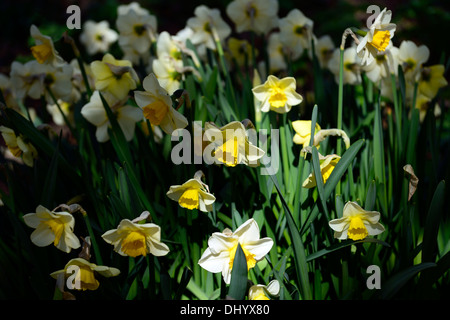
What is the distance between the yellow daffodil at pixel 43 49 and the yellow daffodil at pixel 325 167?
109cm

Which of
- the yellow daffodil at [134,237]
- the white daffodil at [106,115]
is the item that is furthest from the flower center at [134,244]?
the white daffodil at [106,115]

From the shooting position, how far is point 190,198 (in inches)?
49.8

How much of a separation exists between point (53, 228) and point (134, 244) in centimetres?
27

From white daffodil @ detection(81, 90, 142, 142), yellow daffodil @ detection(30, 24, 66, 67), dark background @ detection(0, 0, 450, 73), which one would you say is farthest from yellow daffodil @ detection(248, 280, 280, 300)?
dark background @ detection(0, 0, 450, 73)

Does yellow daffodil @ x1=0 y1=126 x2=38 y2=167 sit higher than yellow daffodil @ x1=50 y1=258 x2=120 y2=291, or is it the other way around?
yellow daffodil @ x1=0 y1=126 x2=38 y2=167

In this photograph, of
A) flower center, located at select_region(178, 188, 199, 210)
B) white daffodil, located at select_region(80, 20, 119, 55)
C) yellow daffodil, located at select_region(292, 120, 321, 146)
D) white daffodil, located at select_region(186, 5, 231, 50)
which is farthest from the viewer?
white daffodil, located at select_region(80, 20, 119, 55)

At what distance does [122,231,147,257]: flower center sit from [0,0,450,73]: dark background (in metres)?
3.17

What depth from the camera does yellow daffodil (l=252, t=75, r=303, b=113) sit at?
1474 mm

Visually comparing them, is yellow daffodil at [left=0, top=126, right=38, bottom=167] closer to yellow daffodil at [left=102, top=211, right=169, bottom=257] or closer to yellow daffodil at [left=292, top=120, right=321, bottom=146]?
yellow daffodil at [left=102, top=211, right=169, bottom=257]

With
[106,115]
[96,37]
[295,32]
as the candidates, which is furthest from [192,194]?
[96,37]

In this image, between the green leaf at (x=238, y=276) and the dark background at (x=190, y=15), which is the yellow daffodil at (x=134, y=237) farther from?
the dark background at (x=190, y=15)

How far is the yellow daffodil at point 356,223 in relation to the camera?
123 cm
